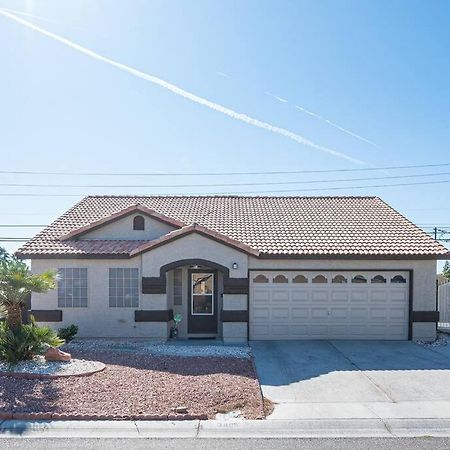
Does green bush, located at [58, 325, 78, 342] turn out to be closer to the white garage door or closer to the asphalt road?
the white garage door

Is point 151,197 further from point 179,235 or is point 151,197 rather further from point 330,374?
point 330,374

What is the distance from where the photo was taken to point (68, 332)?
15.5 meters

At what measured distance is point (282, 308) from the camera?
16.6 m

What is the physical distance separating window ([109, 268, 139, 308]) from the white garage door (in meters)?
3.83

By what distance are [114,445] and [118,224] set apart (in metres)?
11.3

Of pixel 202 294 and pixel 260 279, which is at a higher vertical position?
pixel 260 279

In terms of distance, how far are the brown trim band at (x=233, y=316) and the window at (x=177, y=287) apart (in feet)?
6.36

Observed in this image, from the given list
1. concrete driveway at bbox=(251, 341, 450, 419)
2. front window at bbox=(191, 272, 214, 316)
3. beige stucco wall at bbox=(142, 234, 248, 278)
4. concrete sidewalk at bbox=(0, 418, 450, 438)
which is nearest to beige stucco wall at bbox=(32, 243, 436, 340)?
beige stucco wall at bbox=(142, 234, 248, 278)

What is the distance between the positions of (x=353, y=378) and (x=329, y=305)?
5.44m

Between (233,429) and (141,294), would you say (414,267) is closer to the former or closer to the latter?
(141,294)

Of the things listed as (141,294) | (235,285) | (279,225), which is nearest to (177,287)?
(141,294)

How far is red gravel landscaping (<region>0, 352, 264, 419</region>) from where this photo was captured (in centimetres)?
866

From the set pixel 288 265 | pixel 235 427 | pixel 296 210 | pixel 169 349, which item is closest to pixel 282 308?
pixel 288 265

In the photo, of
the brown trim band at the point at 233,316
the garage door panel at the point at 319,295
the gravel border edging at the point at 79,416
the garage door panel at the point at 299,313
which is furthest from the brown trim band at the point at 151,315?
the gravel border edging at the point at 79,416
